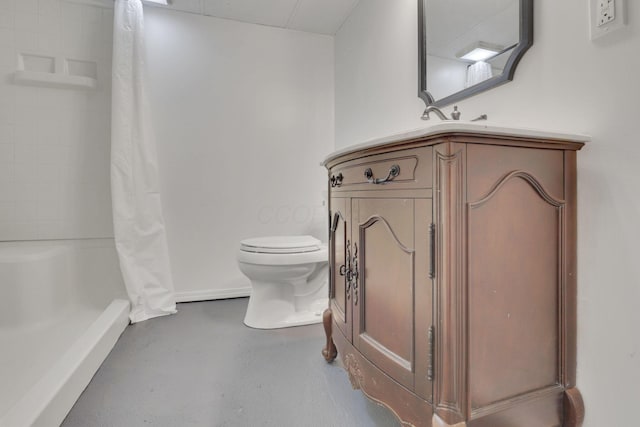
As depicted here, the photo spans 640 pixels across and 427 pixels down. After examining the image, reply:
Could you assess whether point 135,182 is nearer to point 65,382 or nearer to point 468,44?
point 65,382

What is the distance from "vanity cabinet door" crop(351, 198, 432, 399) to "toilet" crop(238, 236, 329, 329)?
2.35 ft

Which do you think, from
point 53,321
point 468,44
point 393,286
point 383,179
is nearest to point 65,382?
point 53,321

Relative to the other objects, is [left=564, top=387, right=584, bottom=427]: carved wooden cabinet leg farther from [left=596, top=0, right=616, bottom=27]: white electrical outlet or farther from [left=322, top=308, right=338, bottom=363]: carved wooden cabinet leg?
[left=596, top=0, right=616, bottom=27]: white electrical outlet

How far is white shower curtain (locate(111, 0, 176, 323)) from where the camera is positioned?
1.86 metres

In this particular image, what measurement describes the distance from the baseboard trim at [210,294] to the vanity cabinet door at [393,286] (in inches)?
57.2

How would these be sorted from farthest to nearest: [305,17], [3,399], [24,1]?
[305,17]
[24,1]
[3,399]

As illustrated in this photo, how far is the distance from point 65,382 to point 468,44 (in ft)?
6.08

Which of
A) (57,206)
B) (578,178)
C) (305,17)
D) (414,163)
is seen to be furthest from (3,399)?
(305,17)

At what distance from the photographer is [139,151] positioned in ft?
6.34

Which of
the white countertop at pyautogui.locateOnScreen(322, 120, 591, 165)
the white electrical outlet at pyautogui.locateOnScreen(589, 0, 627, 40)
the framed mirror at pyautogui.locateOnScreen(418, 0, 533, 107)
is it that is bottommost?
the white countertop at pyautogui.locateOnScreen(322, 120, 591, 165)

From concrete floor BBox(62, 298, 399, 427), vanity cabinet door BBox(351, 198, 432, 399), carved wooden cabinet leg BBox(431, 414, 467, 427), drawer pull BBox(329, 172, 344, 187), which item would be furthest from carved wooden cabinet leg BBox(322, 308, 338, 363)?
carved wooden cabinet leg BBox(431, 414, 467, 427)

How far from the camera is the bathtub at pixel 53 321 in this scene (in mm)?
1006

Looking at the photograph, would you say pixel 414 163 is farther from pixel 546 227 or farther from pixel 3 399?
pixel 3 399

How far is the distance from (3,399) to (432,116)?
1.95 m
